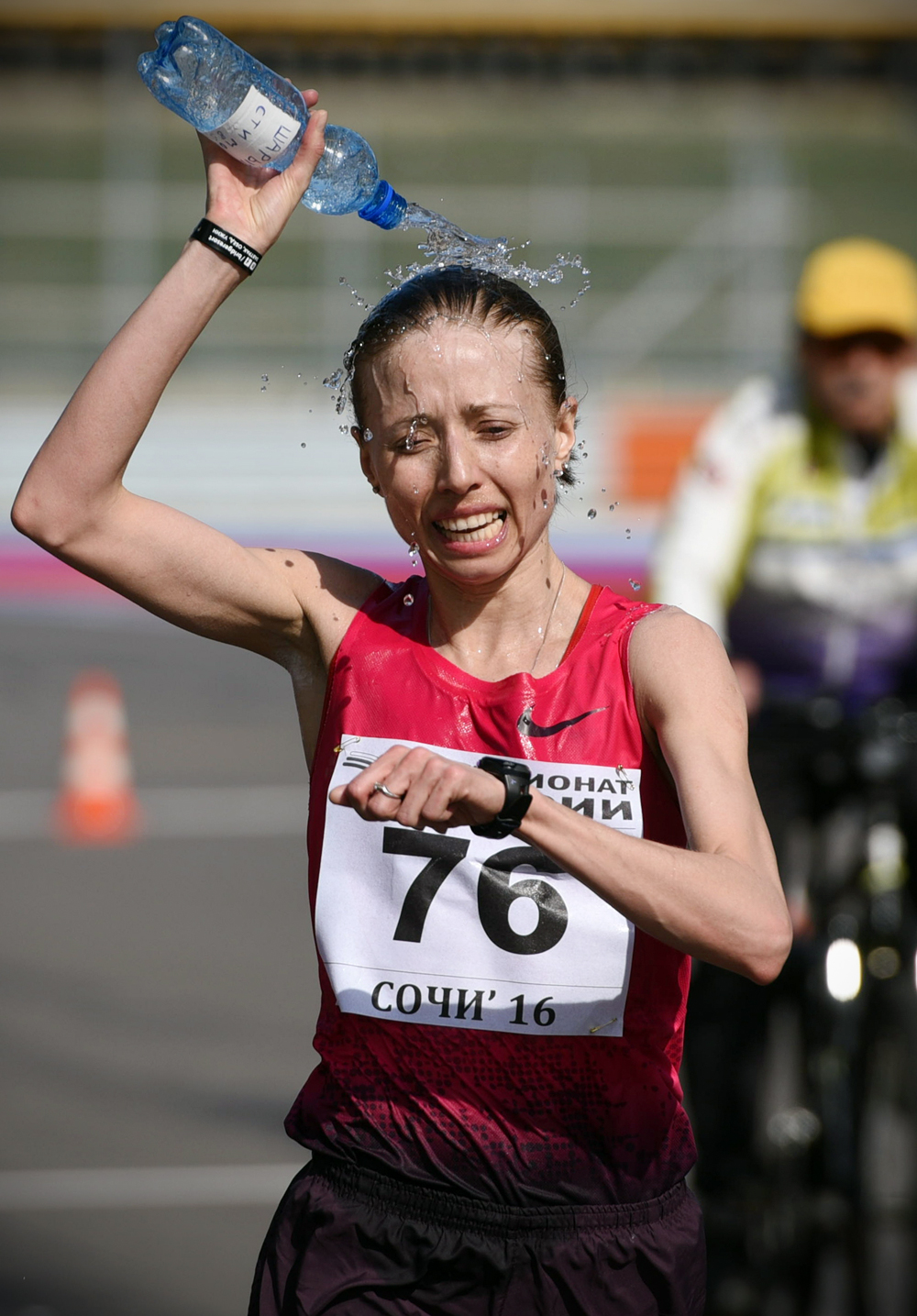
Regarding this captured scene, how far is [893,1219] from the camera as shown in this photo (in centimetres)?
429

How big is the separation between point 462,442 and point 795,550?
2083mm

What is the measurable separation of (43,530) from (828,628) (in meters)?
2.52

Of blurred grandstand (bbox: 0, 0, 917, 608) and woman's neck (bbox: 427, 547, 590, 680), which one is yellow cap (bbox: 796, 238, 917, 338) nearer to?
woman's neck (bbox: 427, 547, 590, 680)

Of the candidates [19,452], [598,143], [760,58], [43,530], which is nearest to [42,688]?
[19,452]

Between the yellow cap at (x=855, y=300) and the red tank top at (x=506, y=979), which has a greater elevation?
the yellow cap at (x=855, y=300)

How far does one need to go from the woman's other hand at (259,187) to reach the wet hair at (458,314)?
0.66ft

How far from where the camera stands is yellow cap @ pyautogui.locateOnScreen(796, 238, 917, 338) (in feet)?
14.2

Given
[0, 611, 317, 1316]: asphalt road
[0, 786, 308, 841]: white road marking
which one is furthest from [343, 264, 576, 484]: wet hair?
[0, 786, 308, 841]: white road marking

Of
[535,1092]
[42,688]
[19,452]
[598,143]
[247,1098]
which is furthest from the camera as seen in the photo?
[598,143]

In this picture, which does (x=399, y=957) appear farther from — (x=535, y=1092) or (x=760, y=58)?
(x=760, y=58)

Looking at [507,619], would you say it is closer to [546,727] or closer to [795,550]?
[546,727]

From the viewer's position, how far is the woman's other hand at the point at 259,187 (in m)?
2.58

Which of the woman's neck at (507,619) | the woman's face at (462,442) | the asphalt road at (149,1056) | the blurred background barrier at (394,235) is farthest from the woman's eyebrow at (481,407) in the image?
the blurred background barrier at (394,235)

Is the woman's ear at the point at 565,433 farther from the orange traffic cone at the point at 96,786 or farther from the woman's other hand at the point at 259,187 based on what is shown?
the orange traffic cone at the point at 96,786
